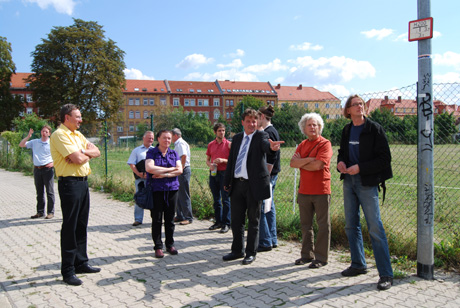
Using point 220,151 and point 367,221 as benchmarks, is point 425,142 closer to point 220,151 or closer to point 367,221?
point 367,221

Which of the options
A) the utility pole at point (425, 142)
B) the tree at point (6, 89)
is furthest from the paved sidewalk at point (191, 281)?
the tree at point (6, 89)

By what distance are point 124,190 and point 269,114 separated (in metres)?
6.92

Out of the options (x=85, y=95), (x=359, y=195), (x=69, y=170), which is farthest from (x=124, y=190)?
(x=85, y=95)

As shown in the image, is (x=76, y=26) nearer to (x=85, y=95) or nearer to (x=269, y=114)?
(x=85, y=95)

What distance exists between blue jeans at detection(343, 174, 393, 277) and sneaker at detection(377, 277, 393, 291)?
0.14 feet

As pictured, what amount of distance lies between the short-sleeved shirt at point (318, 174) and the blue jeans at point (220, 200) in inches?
86.7

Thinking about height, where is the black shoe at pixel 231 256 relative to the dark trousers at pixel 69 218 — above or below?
below

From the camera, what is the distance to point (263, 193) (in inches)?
185

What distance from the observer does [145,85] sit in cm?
8888

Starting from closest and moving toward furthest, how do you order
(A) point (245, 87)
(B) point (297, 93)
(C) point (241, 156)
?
(C) point (241, 156)
(A) point (245, 87)
(B) point (297, 93)

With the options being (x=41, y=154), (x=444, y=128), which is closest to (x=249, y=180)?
(x=444, y=128)

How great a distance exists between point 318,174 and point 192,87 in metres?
89.2

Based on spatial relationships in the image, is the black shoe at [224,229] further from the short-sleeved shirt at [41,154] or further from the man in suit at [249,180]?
the short-sleeved shirt at [41,154]

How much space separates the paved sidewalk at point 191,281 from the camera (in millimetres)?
3686
